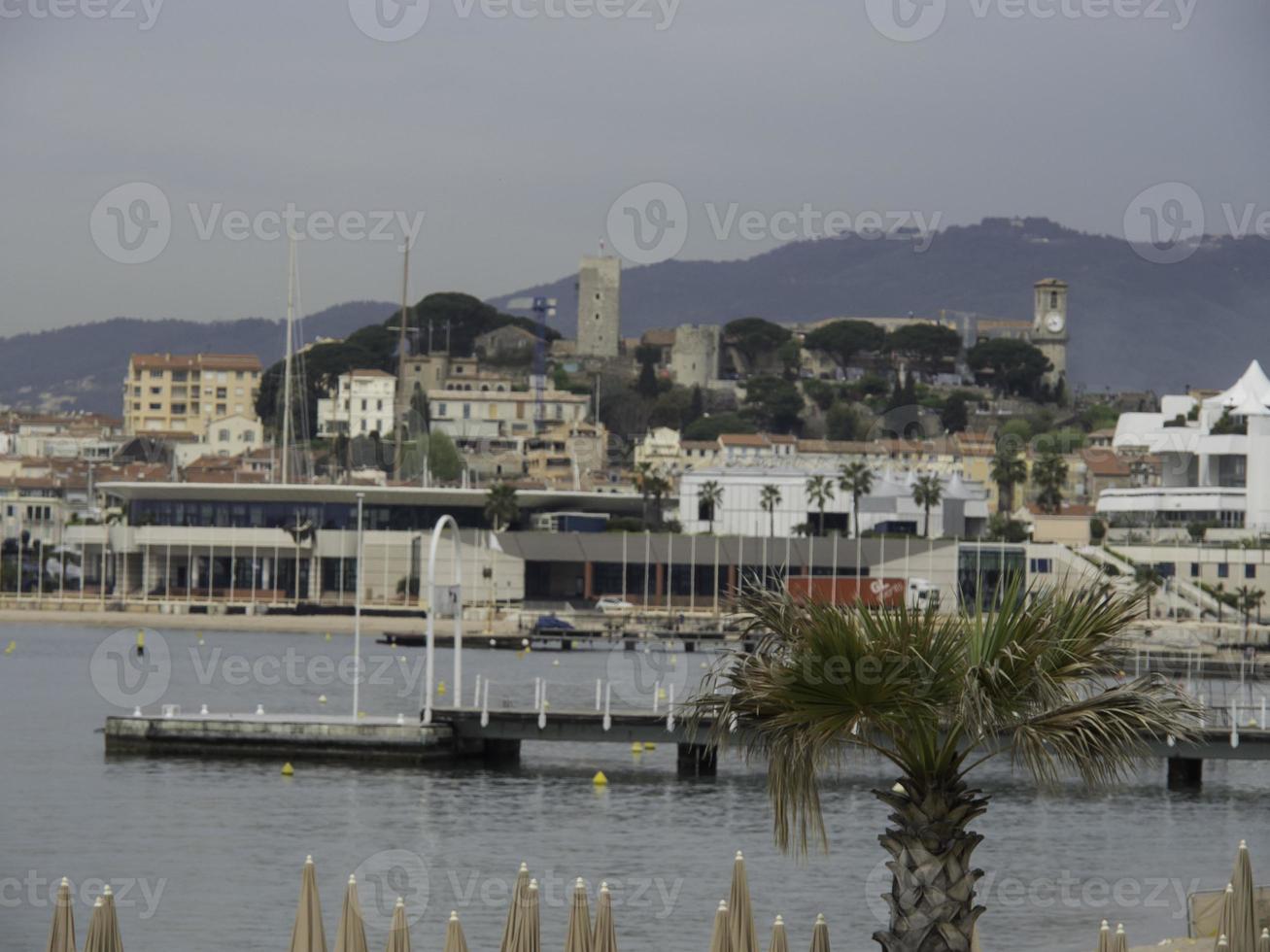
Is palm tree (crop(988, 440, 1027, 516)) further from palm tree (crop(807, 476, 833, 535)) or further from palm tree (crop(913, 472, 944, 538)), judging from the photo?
palm tree (crop(807, 476, 833, 535))

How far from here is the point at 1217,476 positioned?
98.0 meters

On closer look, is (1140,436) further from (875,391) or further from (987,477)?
(875,391)

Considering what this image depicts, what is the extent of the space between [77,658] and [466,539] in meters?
29.6

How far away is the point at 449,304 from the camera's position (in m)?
187

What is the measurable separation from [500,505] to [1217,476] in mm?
34454

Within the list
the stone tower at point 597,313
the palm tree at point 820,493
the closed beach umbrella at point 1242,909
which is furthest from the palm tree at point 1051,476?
the stone tower at point 597,313

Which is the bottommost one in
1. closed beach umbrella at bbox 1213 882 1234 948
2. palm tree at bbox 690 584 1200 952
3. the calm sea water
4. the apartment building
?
the calm sea water

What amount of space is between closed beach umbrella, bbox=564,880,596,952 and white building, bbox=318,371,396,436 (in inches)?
5497

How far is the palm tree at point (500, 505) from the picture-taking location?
93375 mm

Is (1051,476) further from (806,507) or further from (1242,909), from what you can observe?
(1242,909)

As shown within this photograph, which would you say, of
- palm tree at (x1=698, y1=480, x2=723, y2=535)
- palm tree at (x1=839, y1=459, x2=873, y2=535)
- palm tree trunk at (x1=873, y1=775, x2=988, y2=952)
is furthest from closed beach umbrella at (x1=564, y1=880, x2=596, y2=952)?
palm tree at (x1=698, y1=480, x2=723, y2=535)

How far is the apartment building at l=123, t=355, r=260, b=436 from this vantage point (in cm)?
17150

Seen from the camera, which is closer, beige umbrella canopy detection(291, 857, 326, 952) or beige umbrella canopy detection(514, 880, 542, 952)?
beige umbrella canopy detection(514, 880, 542, 952)

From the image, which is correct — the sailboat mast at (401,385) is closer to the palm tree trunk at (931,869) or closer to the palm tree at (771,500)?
the palm tree at (771,500)
